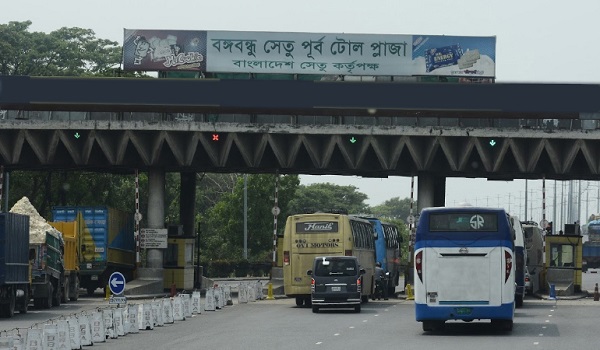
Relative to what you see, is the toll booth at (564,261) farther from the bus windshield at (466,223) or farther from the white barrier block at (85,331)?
the white barrier block at (85,331)

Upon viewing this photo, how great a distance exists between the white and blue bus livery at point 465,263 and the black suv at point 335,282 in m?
11.4

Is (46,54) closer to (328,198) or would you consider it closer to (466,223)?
(328,198)

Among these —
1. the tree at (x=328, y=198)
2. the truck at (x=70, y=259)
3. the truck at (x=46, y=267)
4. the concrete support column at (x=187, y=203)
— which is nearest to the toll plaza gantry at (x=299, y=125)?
the truck at (x=70, y=259)

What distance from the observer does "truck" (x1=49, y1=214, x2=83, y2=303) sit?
51.0m

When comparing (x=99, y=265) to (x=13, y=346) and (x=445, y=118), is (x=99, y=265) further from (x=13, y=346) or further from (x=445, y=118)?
(x=13, y=346)

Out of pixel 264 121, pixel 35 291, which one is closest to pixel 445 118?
pixel 264 121

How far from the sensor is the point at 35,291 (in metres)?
46.3

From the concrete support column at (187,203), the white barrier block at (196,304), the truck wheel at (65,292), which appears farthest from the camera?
the concrete support column at (187,203)

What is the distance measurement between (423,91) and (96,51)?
89384mm

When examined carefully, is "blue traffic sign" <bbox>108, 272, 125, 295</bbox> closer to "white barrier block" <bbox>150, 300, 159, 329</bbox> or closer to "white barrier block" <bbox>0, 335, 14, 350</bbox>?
"white barrier block" <bbox>150, 300, 159, 329</bbox>

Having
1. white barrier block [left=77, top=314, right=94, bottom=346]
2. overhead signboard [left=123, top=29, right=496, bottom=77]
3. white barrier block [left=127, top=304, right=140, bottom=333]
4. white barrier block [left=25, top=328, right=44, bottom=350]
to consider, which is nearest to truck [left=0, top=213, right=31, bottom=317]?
white barrier block [left=127, top=304, right=140, bottom=333]

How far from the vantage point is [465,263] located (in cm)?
3183

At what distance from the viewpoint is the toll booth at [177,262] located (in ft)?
203

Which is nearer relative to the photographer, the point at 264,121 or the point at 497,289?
the point at 497,289
